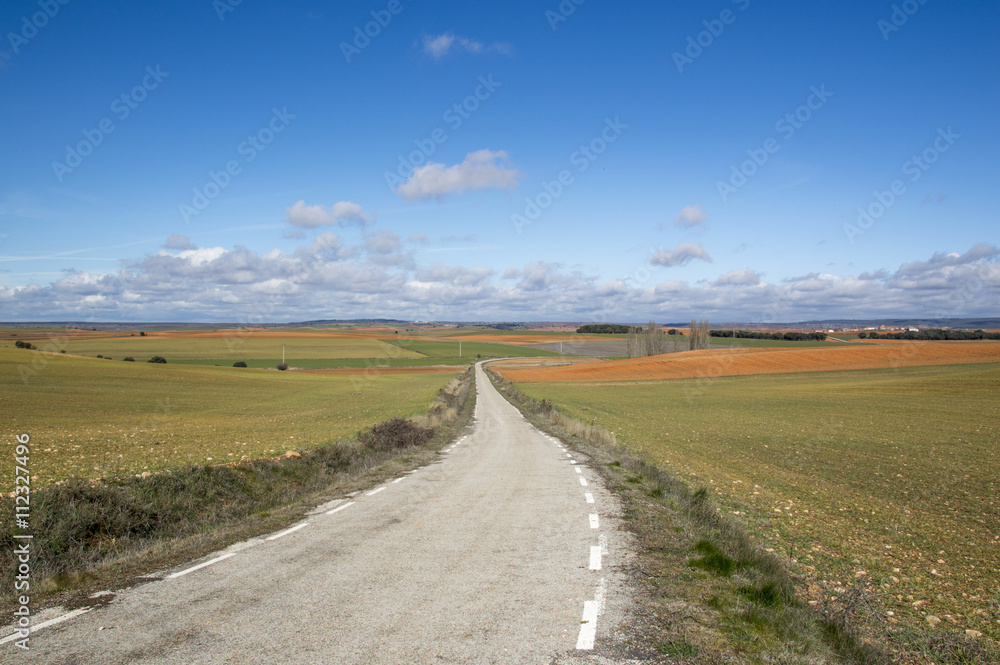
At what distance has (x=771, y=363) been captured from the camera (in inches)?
3487

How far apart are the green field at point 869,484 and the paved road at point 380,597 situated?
3728 mm

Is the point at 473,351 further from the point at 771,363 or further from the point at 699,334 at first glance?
the point at 771,363

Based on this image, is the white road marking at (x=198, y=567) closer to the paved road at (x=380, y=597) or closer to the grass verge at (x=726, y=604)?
the paved road at (x=380, y=597)

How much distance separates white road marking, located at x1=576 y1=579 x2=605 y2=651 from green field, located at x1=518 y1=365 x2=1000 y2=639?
3292 millimetres

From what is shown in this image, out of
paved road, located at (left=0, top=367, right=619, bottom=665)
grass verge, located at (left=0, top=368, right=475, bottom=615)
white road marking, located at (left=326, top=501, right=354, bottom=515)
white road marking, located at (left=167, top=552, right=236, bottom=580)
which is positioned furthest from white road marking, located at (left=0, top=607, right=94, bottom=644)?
white road marking, located at (left=326, top=501, right=354, bottom=515)

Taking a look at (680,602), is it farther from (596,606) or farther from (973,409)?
(973,409)

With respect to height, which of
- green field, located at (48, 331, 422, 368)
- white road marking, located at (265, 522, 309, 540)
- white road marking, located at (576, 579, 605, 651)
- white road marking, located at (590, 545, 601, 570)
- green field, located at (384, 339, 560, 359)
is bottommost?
green field, located at (384, 339, 560, 359)

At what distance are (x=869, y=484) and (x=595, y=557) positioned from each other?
11.4 metres

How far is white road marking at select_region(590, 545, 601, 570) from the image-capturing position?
7541 mm

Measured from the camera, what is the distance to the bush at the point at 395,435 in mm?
18798

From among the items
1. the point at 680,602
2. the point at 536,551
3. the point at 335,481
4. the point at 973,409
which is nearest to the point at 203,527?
the point at 335,481

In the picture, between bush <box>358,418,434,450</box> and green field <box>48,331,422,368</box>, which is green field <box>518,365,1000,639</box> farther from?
green field <box>48,331,422,368</box>

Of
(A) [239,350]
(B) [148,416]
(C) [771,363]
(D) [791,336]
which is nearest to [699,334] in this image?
(D) [791,336]

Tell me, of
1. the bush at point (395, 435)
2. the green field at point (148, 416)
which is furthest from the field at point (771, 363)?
the bush at point (395, 435)
